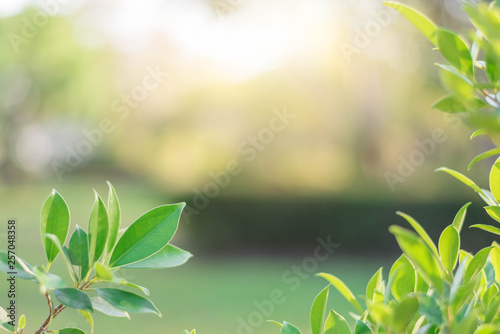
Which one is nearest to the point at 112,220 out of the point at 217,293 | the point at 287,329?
the point at 287,329

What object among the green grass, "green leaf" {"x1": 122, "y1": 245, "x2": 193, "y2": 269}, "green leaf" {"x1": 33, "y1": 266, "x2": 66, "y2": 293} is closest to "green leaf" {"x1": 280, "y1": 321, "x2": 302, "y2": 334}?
"green leaf" {"x1": 122, "y1": 245, "x2": 193, "y2": 269}

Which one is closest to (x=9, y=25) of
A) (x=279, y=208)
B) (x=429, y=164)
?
(x=279, y=208)

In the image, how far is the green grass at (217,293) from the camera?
478 cm

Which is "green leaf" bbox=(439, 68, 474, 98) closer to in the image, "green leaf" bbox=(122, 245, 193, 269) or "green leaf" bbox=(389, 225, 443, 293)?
"green leaf" bbox=(389, 225, 443, 293)

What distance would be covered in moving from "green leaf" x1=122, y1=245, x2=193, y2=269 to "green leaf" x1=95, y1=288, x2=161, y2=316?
3cm

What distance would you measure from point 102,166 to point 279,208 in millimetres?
12963

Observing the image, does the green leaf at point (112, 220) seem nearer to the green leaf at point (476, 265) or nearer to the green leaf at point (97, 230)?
the green leaf at point (97, 230)

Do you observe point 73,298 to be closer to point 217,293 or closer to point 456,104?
point 456,104

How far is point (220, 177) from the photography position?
8016 millimetres

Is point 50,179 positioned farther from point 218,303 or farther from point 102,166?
point 218,303

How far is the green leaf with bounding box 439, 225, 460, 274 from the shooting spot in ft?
1.44

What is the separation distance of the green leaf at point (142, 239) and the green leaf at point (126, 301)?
3 centimetres

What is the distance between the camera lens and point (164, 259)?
1.55ft

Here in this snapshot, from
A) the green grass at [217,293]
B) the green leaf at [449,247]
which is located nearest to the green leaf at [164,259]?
the green leaf at [449,247]
